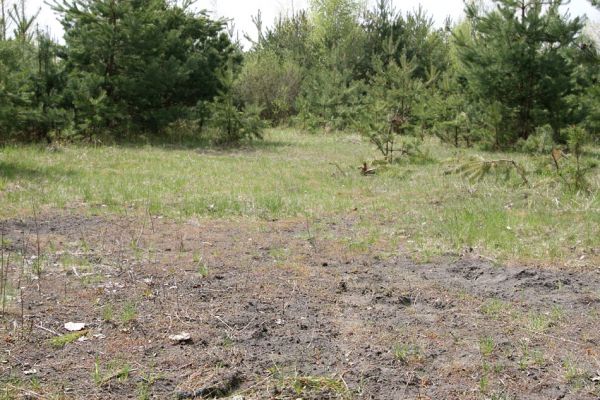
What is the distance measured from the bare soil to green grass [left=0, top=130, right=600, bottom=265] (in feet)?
2.32

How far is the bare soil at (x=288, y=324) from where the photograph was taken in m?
3.38

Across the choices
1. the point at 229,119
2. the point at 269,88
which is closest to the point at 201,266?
the point at 229,119

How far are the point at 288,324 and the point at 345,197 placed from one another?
5.22 meters

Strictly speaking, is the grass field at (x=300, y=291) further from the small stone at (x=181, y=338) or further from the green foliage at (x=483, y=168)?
the green foliage at (x=483, y=168)

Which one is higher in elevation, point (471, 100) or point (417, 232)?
point (471, 100)

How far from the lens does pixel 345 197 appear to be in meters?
9.30

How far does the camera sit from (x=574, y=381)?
3434 mm

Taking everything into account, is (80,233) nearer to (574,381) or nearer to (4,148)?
(574,381)

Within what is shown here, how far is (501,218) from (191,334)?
4591 mm

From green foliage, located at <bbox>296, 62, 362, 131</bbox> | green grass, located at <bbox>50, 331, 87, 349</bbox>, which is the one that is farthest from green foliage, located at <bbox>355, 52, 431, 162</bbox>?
green grass, located at <bbox>50, 331, 87, 349</bbox>

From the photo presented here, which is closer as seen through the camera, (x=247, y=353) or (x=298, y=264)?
(x=247, y=353)

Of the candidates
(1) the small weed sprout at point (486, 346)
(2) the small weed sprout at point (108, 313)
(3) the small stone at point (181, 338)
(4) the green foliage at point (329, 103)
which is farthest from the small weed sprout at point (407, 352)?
(4) the green foliage at point (329, 103)

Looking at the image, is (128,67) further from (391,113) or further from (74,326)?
(74,326)

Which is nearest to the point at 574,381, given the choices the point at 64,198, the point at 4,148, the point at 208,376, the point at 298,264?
the point at 208,376
